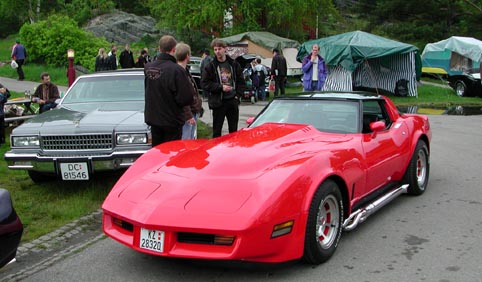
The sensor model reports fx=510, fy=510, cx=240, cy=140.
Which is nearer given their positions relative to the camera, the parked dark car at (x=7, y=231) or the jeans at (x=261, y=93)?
the parked dark car at (x=7, y=231)

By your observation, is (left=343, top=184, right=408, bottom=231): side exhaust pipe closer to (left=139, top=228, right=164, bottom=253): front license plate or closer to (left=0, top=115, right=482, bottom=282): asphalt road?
(left=0, top=115, right=482, bottom=282): asphalt road

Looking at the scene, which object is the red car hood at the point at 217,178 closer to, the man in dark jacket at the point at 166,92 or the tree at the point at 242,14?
A: the man in dark jacket at the point at 166,92

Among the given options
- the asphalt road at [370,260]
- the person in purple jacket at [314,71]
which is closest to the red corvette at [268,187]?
the asphalt road at [370,260]

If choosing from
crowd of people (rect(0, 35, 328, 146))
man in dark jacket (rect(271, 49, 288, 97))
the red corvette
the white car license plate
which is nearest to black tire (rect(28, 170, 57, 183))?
the white car license plate

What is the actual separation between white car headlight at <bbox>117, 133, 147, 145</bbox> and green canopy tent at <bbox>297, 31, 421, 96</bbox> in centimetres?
1457

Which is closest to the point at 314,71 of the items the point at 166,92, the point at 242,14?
the point at 166,92

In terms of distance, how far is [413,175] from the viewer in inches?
231

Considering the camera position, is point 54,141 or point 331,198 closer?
point 331,198

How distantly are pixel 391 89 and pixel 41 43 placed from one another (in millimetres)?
18169

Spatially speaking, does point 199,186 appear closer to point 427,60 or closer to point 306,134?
point 306,134

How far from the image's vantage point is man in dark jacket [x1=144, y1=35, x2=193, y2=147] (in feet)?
18.8

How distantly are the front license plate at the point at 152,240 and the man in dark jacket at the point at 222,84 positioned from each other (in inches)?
155

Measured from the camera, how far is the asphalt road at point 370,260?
3.80 meters

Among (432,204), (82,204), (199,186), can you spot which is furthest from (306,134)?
(82,204)
